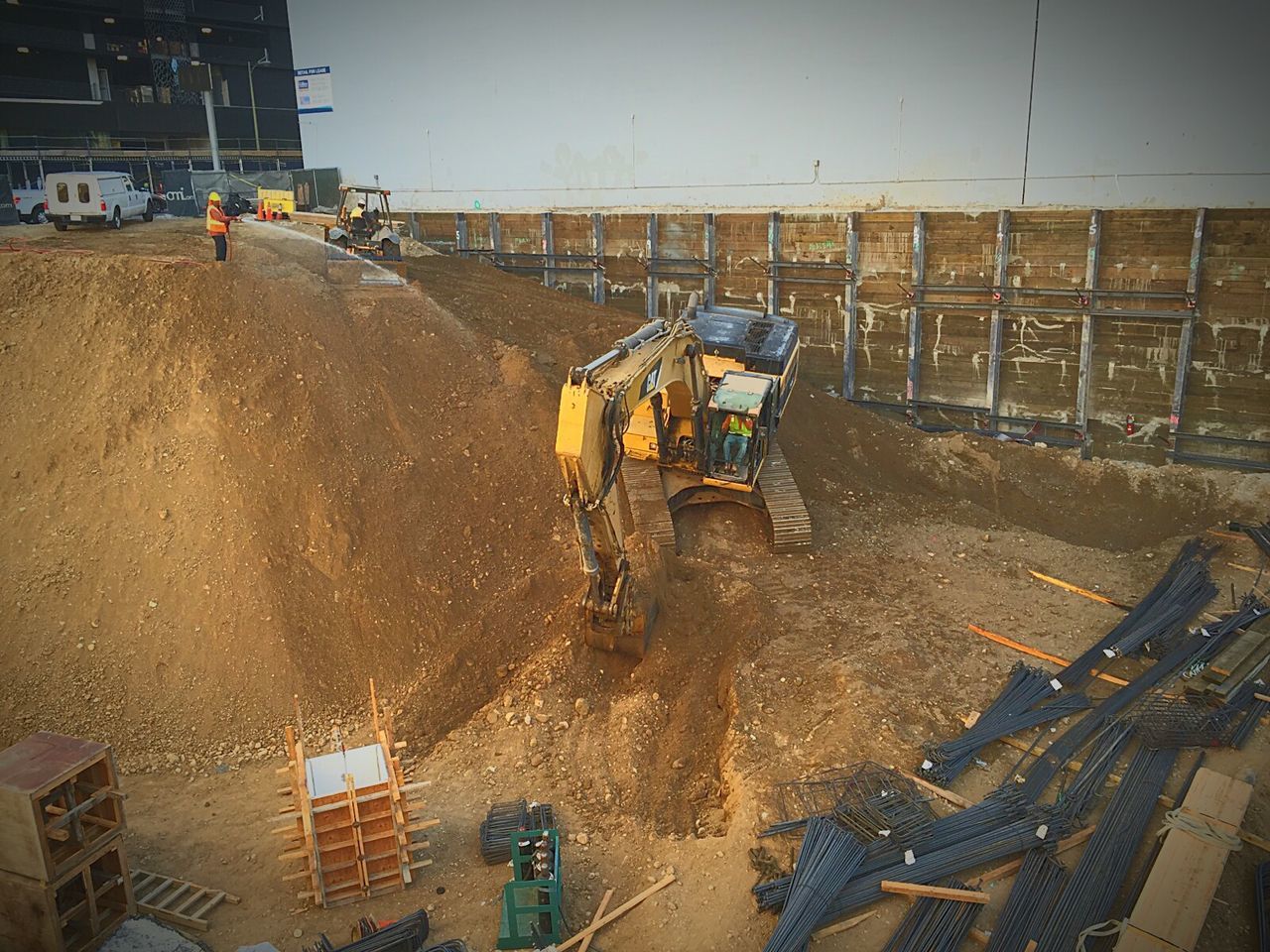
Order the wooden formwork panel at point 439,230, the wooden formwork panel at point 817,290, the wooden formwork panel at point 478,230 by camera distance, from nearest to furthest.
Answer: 1. the wooden formwork panel at point 817,290
2. the wooden formwork panel at point 478,230
3. the wooden formwork panel at point 439,230

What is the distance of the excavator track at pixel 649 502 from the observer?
42.1 ft

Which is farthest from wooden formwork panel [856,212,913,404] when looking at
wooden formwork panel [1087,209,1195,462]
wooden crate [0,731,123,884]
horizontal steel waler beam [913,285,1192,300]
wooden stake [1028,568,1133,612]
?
wooden crate [0,731,123,884]

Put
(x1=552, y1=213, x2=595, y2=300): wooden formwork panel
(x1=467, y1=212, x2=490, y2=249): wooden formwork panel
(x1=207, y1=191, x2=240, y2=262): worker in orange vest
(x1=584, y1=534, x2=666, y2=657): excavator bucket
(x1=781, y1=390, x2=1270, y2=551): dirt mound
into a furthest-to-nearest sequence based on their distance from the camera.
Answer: (x1=467, y1=212, x2=490, y2=249): wooden formwork panel < (x1=552, y1=213, x2=595, y2=300): wooden formwork panel < (x1=781, y1=390, x2=1270, y2=551): dirt mound < (x1=207, y1=191, x2=240, y2=262): worker in orange vest < (x1=584, y1=534, x2=666, y2=657): excavator bucket

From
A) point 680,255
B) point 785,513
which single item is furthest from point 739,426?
point 680,255

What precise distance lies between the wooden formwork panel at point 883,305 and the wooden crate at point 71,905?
15563mm

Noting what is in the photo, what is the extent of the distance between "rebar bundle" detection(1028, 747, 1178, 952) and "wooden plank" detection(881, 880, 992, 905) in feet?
1.46

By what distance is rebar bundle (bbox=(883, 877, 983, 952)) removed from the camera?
734 centimetres

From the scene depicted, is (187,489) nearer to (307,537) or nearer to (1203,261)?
(307,537)

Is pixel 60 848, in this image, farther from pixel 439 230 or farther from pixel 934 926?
pixel 439 230

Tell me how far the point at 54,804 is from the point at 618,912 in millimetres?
4467

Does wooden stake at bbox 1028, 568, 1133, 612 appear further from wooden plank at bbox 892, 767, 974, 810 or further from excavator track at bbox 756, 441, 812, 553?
wooden plank at bbox 892, 767, 974, 810

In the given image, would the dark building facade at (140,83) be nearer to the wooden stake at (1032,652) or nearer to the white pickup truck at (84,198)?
the white pickup truck at (84,198)

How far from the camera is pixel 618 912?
7.83 metres

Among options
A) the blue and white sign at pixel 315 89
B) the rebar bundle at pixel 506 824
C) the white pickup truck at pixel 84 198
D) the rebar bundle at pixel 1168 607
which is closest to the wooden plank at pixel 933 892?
the rebar bundle at pixel 506 824
